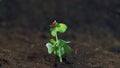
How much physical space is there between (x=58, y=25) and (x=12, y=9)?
1.86m

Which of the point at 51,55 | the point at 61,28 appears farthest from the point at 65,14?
the point at 61,28

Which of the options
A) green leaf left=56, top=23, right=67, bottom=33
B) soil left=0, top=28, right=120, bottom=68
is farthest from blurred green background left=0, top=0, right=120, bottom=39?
green leaf left=56, top=23, right=67, bottom=33

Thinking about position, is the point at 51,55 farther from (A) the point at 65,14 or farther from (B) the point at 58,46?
(A) the point at 65,14

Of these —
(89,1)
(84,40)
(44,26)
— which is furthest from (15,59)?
(89,1)

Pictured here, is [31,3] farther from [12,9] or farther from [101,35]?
[101,35]

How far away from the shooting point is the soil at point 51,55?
2.34m

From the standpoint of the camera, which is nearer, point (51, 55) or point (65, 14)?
point (51, 55)

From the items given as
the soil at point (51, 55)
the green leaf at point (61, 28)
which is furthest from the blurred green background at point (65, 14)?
the green leaf at point (61, 28)

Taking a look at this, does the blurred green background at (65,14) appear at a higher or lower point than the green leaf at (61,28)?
higher

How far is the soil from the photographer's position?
2.34 meters

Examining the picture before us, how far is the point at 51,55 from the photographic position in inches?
98.5

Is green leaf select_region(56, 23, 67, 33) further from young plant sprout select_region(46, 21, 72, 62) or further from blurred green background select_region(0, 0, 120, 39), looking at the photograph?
blurred green background select_region(0, 0, 120, 39)

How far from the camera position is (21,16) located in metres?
3.95

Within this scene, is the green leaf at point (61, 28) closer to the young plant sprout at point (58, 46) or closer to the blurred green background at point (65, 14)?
the young plant sprout at point (58, 46)
